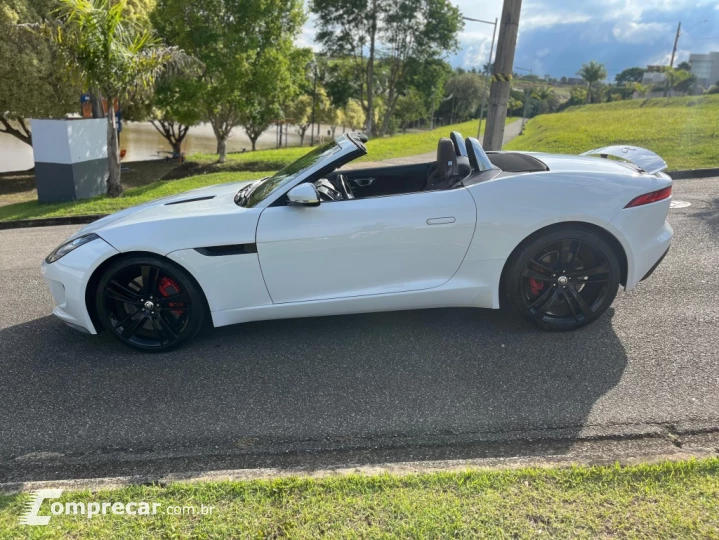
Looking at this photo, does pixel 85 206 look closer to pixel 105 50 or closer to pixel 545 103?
pixel 105 50

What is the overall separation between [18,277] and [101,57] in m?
6.45

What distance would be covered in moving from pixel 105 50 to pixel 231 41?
9829 mm

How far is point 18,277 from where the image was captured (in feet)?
17.6

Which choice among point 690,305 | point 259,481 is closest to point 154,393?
point 259,481

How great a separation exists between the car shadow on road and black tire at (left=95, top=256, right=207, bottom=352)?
152 mm

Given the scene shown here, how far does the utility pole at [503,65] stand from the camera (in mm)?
7113

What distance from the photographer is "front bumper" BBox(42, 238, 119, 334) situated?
11.4 ft

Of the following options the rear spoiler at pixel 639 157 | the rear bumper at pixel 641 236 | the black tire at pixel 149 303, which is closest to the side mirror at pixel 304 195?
the black tire at pixel 149 303

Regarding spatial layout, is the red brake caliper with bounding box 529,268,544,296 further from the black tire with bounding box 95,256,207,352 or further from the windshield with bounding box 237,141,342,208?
the black tire with bounding box 95,256,207,352

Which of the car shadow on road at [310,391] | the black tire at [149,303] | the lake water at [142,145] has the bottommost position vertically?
the lake water at [142,145]

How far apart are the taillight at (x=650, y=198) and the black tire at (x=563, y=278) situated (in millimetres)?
318

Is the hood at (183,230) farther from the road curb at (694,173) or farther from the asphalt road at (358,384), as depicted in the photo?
the road curb at (694,173)

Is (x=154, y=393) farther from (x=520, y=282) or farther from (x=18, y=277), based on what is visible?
(x=18, y=277)

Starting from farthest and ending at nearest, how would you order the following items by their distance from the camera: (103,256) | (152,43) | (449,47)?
1. (449,47)
2. (152,43)
3. (103,256)
